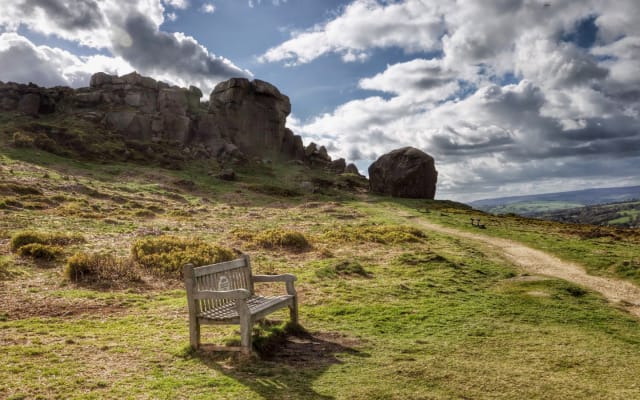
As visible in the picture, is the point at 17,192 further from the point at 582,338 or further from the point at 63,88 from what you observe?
the point at 63,88

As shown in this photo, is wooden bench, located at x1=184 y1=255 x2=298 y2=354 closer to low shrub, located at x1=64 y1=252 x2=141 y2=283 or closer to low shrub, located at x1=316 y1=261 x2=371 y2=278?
low shrub, located at x1=316 y1=261 x2=371 y2=278

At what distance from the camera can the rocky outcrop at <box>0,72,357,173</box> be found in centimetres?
7431

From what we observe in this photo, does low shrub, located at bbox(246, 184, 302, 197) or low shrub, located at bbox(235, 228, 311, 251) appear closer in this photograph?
low shrub, located at bbox(235, 228, 311, 251)

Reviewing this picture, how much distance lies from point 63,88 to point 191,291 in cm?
8949

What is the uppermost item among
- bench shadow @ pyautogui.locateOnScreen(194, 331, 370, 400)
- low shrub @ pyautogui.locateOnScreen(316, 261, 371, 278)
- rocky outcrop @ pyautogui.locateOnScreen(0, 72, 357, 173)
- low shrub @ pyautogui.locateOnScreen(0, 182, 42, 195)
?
rocky outcrop @ pyautogui.locateOnScreen(0, 72, 357, 173)

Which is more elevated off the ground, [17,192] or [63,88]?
[63,88]

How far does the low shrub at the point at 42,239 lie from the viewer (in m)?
16.5

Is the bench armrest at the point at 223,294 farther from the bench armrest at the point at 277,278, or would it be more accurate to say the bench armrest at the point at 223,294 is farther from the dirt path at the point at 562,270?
the dirt path at the point at 562,270

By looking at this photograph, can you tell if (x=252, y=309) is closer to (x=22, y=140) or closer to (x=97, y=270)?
(x=97, y=270)

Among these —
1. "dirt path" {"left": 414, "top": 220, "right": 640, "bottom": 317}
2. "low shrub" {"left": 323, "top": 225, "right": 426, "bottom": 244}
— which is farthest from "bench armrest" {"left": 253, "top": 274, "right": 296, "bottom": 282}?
"low shrub" {"left": 323, "top": 225, "right": 426, "bottom": 244}

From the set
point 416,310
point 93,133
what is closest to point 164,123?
point 93,133

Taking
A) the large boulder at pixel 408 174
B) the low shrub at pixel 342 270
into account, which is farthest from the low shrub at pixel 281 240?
the large boulder at pixel 408 174

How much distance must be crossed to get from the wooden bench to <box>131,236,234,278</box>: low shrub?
22.8 feet

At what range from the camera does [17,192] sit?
1245 inches
